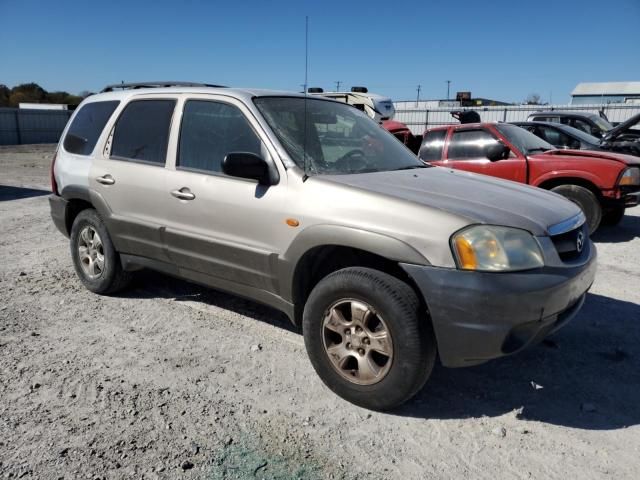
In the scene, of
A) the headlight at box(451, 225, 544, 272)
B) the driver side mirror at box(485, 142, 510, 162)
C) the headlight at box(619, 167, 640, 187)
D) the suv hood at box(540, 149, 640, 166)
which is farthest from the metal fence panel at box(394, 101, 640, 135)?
the headlight at box(451, 225, 544, 272)

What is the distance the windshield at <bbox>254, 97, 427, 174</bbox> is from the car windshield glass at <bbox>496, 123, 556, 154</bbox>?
159 inches

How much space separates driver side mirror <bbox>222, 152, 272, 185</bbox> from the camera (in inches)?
123

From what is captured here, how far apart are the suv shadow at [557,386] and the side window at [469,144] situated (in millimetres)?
4138

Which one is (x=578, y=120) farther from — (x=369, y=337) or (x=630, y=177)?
(x=369, y=337)

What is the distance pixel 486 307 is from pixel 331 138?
5.80 feet

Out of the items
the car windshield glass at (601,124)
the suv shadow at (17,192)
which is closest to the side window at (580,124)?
the car windshield glass at (601,124)

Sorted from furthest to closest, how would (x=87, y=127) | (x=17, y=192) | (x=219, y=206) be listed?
(x=17, y=192) < (x=87, y=127) < (x=219, y=206)

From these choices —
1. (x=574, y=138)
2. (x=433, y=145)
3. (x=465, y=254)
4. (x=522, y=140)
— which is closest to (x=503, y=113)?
(x=574, y=138)

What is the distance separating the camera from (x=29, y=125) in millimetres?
29609

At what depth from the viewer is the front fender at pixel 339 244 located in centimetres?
270

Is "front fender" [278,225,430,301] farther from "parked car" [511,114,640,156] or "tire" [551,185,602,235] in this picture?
"parked car" [511,114,640,156]

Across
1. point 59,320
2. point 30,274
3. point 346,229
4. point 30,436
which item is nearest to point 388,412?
point 346,229

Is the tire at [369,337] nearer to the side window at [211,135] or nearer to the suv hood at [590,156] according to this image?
the side window at [211,135]

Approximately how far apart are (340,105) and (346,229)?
1755 millimetres
